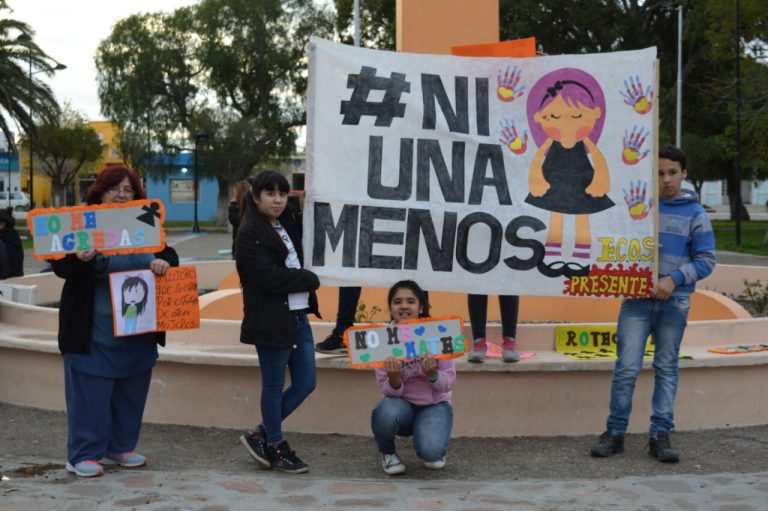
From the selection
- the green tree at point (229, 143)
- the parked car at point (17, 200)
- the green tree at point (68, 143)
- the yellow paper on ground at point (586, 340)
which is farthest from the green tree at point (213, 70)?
the yellow paper on ground at point (586, 340)

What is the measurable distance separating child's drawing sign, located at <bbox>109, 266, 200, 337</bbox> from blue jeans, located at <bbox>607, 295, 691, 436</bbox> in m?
2.56

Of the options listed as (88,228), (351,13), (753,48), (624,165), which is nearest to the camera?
(88,228)

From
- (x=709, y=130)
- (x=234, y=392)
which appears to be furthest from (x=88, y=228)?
(x=709, y=130)

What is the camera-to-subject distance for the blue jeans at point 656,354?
20.6 ft

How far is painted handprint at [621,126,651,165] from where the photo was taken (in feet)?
22.2

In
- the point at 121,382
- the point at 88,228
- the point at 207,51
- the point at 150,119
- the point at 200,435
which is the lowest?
the point at 200,435

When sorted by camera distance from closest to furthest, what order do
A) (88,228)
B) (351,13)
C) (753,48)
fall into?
(88,228) → (753,48) → (351,13)

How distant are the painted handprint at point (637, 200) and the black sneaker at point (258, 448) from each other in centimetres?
271

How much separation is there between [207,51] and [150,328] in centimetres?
4763

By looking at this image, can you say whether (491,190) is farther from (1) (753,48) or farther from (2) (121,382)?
(1) (753,48)

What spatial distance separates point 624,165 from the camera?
6.79 meters

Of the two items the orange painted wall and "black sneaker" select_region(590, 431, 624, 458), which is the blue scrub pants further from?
the orange painted wall

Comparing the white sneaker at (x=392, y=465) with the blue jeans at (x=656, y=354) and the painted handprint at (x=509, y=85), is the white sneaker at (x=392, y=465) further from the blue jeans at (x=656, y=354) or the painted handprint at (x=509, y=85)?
the painted handprint at (x=509, y=85)

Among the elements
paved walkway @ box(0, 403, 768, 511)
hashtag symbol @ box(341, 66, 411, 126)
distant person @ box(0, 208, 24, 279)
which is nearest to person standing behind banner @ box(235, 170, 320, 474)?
paved walkway @ box(0, 403, 768, 511)
